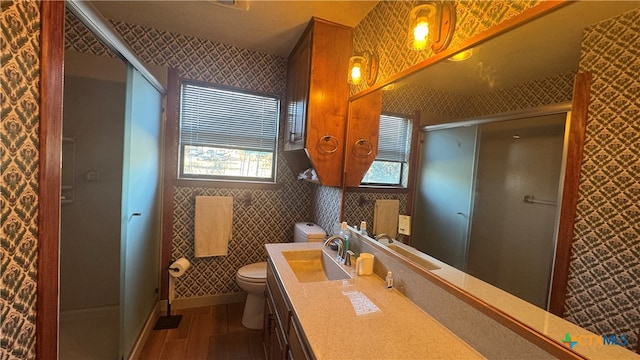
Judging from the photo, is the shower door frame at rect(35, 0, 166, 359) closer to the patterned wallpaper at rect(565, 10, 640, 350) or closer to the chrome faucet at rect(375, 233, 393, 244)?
the chrome faucet at rect(375, 233, 393, 244)

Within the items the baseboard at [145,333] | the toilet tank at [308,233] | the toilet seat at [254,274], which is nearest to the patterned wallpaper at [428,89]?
the toilet tank at [308,233]

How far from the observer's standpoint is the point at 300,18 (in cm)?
197

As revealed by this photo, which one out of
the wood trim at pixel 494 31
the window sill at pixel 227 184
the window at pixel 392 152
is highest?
the wood trim at pixel 494 31

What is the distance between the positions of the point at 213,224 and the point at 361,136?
1.64 m

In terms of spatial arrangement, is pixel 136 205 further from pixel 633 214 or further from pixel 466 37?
pixel 633 214

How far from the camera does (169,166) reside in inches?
93.3

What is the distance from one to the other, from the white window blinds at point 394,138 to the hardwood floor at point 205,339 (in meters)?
1.75

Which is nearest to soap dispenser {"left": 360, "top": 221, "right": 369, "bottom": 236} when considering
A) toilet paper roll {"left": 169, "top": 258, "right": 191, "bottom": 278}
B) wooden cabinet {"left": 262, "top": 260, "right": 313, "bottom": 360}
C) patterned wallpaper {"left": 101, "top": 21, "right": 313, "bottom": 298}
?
wooden cabinet {"left": 262, "top": 260, "right": 313, "bottom": 360}

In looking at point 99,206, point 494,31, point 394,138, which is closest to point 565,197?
point 494,31

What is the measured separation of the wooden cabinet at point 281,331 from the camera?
1.02 meters

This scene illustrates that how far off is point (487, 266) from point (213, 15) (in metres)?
2.37

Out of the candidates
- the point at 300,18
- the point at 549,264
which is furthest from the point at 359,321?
the point at 300,18

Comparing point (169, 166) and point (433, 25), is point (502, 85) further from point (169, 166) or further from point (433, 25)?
point (169, 166)

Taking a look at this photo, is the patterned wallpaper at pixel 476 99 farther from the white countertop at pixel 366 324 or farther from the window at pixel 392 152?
the white countertop at pixel 366 324
